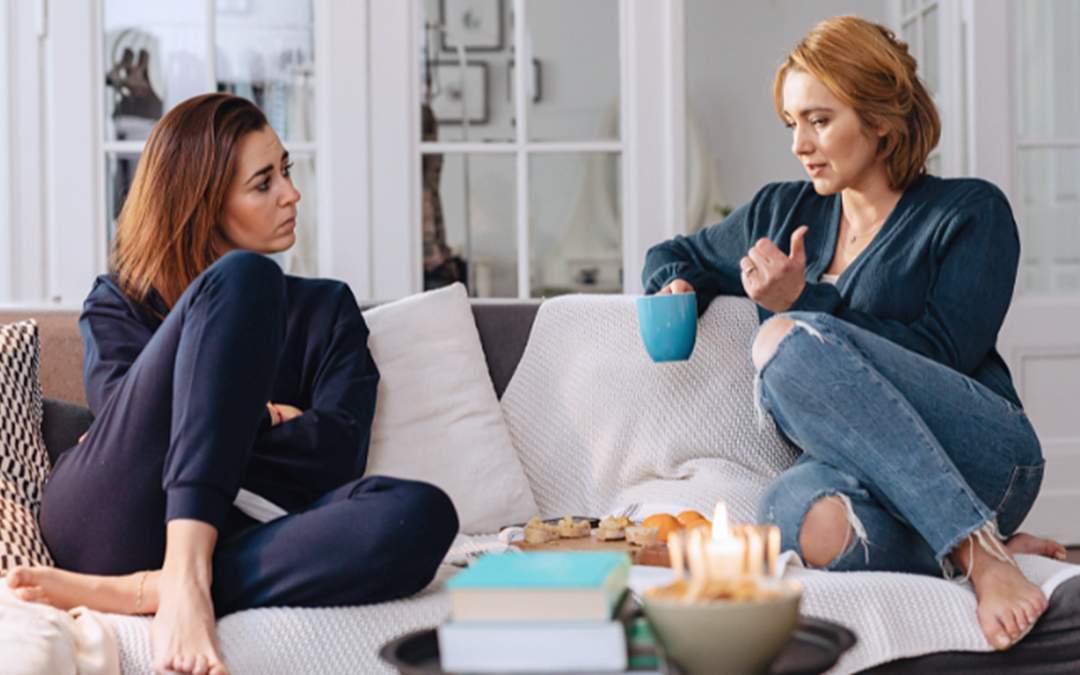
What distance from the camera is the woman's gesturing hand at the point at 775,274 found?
86.7 inches

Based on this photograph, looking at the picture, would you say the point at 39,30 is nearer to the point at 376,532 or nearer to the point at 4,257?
the point at 4,257

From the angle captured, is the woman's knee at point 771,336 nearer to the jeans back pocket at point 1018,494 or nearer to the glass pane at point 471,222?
the jeans back pocket at point 1018,494

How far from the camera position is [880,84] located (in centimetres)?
233

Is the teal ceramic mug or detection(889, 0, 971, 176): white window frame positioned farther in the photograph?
detection(889, 0, 971, 176): white window frame

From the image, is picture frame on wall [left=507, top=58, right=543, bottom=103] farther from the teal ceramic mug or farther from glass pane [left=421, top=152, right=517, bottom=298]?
the teal ceramic mug

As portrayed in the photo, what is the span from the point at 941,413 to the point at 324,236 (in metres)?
2.00

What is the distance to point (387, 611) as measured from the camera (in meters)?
1.79

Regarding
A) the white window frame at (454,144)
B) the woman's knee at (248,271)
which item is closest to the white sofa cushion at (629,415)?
the woman's knee at (248,271)

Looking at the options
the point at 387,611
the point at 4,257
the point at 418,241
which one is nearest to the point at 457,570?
the point at 387,611

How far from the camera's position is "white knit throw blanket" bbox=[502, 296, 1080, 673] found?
7.74 feet

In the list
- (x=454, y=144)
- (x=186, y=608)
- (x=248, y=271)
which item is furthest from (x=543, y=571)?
(x=454, y=144)

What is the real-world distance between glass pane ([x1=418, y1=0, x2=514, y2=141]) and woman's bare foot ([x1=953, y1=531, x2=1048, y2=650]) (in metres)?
2.13

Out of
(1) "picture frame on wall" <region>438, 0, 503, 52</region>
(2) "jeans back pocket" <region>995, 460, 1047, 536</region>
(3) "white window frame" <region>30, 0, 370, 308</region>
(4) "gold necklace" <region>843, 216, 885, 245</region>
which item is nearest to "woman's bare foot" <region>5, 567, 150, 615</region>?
(2) "jeans back pocket" <region>995, 460, 1047, 536</region>

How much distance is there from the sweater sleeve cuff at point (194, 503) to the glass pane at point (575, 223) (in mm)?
2152
